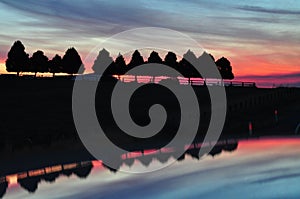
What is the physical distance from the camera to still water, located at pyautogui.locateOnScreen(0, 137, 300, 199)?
14.7m

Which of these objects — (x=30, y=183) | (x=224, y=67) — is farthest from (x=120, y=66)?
(x=30, y=183)

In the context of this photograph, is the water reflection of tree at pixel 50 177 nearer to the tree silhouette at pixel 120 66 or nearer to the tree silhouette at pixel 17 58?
the tree silhouette at pixel 17 58

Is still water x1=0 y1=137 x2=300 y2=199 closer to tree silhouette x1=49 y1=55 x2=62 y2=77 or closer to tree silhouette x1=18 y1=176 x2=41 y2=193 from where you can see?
tree silhouette x1=18 y1=176 x2=41 y2=193

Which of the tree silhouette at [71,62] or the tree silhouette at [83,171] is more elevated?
the tree silhouette at [71,62]

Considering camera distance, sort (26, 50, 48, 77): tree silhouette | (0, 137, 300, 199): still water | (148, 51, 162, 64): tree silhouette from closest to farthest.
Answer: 1. (0, 137, 300, 199): still water
2. (26, 50, 48, 77): tree silhouette
3. (148, 51, 162, 64): tree silhouette

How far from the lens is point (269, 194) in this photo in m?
13.8

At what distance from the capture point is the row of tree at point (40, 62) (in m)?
89.6

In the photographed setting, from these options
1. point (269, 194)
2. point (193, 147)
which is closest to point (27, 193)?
point (269, 194)

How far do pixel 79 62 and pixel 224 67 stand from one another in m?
Result: 39.5

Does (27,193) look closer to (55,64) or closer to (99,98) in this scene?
(99,98)

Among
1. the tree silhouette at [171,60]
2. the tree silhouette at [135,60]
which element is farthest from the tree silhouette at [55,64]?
the tree silhouette at [171,60]

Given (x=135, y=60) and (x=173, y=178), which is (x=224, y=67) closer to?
(x=135, y=60)

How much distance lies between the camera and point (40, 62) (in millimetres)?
93625

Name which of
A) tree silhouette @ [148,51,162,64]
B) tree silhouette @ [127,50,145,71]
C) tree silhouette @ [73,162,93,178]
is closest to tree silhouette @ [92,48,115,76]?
tree silhouette @ [127,50,145,71]
